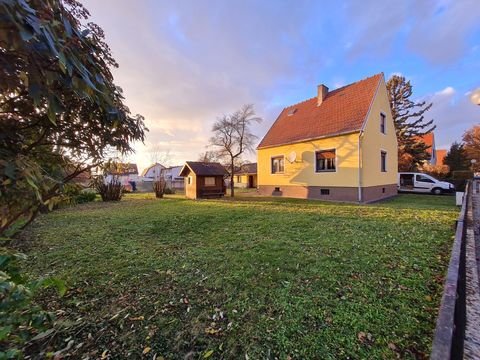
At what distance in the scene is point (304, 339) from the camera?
6.39 feet

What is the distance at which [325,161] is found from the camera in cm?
1244

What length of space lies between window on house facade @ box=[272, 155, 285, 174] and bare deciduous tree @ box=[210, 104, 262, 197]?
9.29 ft

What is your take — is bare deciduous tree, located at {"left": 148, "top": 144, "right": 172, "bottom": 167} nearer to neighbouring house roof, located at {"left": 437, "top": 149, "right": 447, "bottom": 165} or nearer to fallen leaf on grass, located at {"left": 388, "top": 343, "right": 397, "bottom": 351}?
fallen leaf on grass, located at {"left": 388, "top": 343, "right": 397, "bottom": 351}

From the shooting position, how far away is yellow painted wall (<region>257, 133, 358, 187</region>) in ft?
36.8

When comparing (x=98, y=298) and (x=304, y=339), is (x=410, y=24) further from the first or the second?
(x=98, y=298)

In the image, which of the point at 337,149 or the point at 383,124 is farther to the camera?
the point at 383,124

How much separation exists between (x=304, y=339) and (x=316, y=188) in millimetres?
11515

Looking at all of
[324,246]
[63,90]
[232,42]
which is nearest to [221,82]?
[232,42]

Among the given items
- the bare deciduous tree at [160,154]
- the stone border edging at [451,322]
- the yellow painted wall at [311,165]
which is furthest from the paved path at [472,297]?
the bare deciduous tree at [160,154]

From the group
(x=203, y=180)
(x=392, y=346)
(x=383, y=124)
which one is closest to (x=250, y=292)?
(x=392, y=346)

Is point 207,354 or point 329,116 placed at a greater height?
point 329,116

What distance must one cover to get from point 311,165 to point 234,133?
660 cm

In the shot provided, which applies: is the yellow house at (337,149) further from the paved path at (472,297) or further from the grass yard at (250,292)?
the paved path at (472,297)

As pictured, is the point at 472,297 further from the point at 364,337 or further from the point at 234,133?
the point at 234,133
